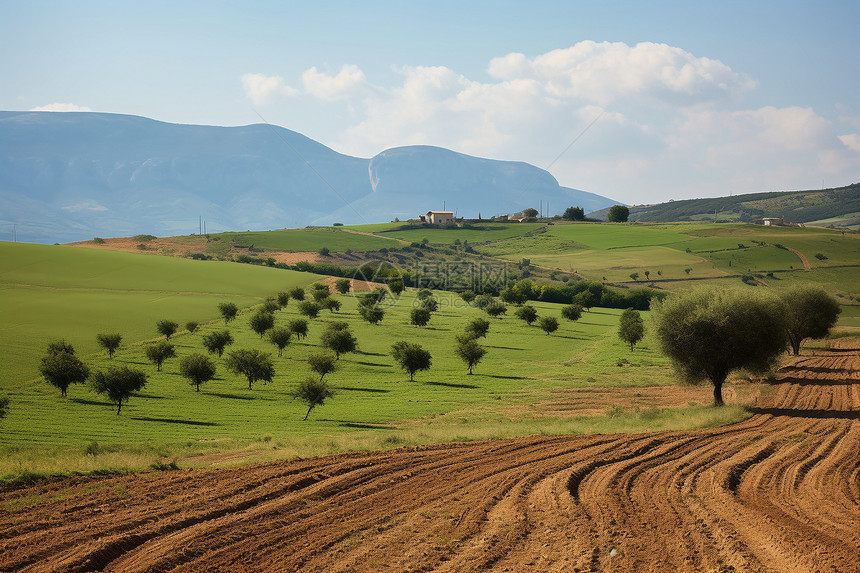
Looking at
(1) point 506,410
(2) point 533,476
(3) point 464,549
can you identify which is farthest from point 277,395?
(3) point 464,549

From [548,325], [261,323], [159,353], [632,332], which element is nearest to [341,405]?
[159,353]

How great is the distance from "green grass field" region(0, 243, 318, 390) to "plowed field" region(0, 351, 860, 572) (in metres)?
37.3

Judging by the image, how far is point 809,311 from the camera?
64.9 metres

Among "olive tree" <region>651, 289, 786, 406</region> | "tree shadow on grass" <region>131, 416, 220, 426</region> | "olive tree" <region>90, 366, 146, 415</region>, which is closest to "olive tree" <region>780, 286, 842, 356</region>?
"olive tree" <region>651, 289, 786, 406</region>

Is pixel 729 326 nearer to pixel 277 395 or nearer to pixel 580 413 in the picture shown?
pixel 580 413

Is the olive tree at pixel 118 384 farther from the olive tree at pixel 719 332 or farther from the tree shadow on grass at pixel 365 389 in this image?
the olive tree at pixel 719 332

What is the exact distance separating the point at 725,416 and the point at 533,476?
1727 cm

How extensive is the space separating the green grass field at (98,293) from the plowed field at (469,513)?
3734cm

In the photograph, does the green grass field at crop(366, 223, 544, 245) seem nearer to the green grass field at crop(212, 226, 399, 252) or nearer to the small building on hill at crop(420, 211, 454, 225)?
the green grass field at crop(212, 226, 399, 252)

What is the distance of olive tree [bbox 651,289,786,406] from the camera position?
3706 cm

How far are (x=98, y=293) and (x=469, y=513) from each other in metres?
86.8

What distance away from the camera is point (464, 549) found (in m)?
14.7

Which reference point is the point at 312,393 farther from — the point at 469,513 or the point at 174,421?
the point at 469,513

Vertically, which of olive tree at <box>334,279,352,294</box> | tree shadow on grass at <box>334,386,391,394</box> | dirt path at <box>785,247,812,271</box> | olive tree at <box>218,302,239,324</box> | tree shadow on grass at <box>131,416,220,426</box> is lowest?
tree shadow on grass at <box>334,386,391,394</box>
